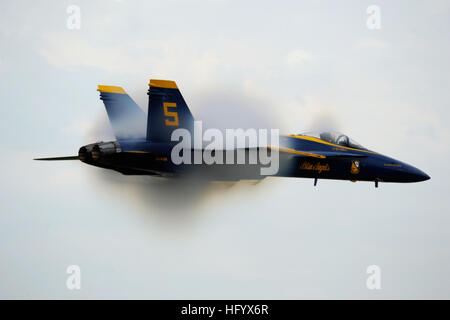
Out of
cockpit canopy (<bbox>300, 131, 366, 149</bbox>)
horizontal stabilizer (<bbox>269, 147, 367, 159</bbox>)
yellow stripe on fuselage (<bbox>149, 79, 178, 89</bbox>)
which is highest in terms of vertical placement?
yellow stripe on fuselage (<bbox>149, 79, 178, 89</bbox>)

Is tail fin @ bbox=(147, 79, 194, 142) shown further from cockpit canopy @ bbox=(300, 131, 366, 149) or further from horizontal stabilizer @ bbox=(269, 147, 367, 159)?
cockpit canopy @ bbox=(300, 131, 366, 149)

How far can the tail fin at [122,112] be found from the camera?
80.6 feet

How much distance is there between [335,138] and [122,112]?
8.95 metres

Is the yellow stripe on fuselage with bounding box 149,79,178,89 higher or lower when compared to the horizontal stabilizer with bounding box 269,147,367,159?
higher

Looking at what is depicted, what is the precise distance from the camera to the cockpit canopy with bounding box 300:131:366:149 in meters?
26.2

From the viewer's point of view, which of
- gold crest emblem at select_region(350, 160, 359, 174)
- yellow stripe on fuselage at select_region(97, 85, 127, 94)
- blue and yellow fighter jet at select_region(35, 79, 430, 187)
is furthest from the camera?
gold crest emblem at select_region(350, 160, 359, 174)

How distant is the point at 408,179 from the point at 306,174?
482 cm

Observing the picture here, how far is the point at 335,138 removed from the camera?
1039 inches

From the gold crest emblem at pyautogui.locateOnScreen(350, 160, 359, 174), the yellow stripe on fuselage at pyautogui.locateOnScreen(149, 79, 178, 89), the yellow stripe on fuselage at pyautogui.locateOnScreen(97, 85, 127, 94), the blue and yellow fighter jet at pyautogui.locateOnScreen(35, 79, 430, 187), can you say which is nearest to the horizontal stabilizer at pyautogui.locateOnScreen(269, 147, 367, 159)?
the blue and yellow fighter jet at pyautogui.locateOnScreen(35, 79, 430, 187)

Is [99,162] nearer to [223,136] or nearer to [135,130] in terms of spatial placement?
[135,130]

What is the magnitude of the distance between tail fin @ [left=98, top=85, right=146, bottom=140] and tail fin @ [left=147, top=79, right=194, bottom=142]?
165 cm

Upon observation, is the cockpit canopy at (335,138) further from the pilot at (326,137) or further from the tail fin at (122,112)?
the tail fin at (122,112)

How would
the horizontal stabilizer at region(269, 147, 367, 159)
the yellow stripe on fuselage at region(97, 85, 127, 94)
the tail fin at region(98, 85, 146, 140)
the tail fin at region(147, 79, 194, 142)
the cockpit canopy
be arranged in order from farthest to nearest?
the cockpit canopy
the yellow stripe on fuselage at region(97, 85, 127, 94)
the horizontal stabilizer at region(269, 147, 367, 159)
the tail fin at region(98, 85, 146, 140)
the tail fin at region(147, 79, 194, 142)

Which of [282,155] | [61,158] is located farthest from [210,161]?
[61,158]
